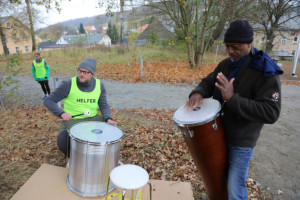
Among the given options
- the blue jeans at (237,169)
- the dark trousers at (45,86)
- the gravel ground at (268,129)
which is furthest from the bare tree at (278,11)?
the blue jeans at (237,169)

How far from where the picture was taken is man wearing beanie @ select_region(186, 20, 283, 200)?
1.62 meters

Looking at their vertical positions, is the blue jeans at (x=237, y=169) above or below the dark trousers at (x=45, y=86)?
above

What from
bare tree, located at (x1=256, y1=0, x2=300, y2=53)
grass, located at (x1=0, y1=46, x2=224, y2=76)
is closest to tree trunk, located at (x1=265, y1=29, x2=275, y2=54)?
bare tree, located at (x1=256, y1=0, x2=300, y2=53)

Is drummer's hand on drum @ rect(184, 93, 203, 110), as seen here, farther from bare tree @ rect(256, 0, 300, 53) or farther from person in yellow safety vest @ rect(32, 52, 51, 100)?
bare tree @ rect(256, 0, 300, 53)

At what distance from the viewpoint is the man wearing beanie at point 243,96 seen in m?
1.62

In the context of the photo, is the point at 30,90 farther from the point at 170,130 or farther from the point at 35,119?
the point at 170,130

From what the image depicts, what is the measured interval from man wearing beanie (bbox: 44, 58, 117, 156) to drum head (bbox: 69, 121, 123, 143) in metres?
0.36

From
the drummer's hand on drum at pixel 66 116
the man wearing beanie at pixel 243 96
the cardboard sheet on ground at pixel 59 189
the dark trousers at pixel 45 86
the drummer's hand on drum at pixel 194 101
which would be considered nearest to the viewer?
the man wearing beanie at pixel 243 96

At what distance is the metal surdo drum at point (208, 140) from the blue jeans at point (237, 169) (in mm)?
66

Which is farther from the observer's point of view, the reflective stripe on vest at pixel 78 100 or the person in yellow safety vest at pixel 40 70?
the person in yellow safety vest at pixel 40 70

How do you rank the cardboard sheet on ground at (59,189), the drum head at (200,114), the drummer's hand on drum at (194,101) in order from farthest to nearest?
the cardboard sheet on ground at (59,189), the drummer's hand on drum at (194,101), the drum head at (200,114)

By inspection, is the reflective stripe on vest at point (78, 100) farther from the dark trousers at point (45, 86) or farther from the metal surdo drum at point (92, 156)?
the dark trousers at point (45, 86)

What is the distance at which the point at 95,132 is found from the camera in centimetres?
238

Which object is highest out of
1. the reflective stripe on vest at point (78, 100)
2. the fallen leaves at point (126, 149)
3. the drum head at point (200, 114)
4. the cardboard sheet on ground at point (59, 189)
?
the drum head at point (200, 114)
